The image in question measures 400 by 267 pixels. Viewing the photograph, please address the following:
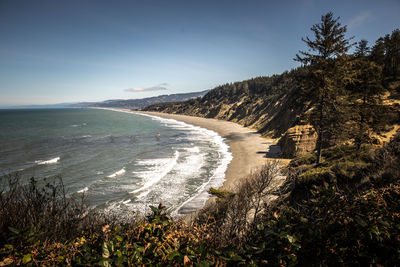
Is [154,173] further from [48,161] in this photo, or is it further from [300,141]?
[300,141]

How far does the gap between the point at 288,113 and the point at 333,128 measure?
25353 millimetres

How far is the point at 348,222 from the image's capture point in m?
2.47

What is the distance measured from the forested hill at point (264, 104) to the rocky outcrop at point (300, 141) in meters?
2.21

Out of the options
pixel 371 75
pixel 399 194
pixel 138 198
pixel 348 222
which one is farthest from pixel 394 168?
pixel 371 75

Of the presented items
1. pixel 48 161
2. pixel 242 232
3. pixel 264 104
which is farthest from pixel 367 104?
pixel 264 104

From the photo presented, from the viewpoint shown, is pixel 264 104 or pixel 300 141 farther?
pixel 264 104

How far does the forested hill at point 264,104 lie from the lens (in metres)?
37.9

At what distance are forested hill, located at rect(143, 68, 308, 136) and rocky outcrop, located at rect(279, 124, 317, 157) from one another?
221 centimetres

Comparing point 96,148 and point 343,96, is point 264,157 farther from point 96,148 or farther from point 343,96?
point 96,148

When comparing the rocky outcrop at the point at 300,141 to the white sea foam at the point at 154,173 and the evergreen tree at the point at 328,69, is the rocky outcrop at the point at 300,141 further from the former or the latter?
the white sea foam at the point at 154,173

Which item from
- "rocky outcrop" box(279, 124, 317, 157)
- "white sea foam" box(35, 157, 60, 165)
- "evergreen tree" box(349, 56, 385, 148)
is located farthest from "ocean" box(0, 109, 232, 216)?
"evergreen tree" box(349, 56, 385, 148)

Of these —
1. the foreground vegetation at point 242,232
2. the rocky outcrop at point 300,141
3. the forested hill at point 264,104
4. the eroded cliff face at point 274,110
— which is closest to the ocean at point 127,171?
the foreground vegetation at point 242,232

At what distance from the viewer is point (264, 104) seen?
70.1 m

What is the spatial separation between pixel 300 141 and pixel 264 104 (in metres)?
47.7
